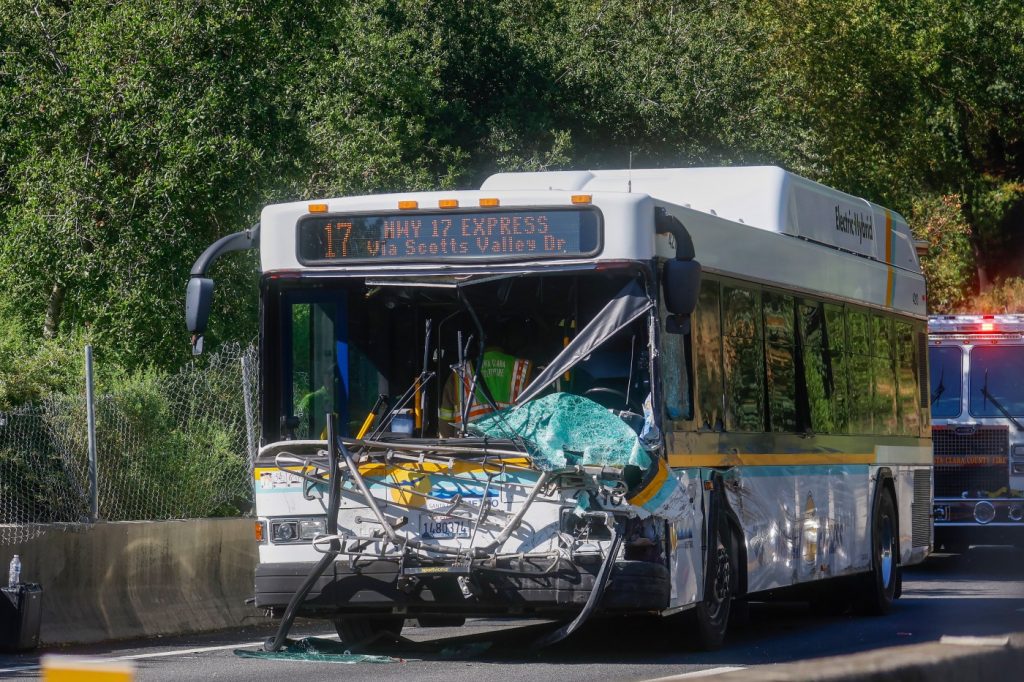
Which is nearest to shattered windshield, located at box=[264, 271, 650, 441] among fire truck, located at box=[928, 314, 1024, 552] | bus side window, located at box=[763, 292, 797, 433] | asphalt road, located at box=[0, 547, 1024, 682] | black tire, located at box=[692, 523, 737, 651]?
asphalt road, located at box=[0, 547, 1024, 682]

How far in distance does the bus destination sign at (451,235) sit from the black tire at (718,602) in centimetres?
246

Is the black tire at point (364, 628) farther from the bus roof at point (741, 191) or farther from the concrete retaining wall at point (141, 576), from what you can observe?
the bus roof at point (741, 191)

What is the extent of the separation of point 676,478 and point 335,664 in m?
2.53

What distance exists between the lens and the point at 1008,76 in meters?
40.5

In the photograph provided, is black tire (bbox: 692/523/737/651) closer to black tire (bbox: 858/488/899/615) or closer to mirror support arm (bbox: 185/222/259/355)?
mirror support arm (bbox: 185/222/259/355)

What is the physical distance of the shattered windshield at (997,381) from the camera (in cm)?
2142

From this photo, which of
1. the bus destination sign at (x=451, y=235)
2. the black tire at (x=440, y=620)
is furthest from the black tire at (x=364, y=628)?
the bus destination sign at (x=451, y=235)

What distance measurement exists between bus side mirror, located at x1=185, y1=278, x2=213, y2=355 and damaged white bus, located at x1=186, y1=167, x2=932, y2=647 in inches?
0.6

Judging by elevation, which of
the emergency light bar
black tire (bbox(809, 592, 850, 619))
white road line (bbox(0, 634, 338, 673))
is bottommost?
black tire (bbox(809, 592, 850, 619))

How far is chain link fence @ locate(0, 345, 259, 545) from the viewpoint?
13.4m

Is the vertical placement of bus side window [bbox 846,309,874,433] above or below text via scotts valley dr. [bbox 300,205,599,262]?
below

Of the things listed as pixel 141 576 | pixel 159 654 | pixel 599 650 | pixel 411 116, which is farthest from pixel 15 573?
pixel 411 116

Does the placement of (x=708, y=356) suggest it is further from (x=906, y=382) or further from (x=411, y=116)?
(x=411, y=116)

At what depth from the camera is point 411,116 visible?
3167cm
